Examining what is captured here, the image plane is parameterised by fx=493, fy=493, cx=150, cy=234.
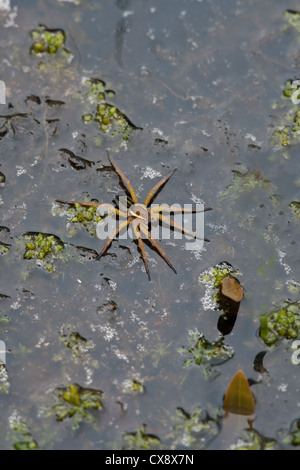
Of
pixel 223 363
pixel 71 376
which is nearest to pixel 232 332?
pixel 223 363

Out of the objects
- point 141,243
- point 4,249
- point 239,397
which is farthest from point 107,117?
point 239,397

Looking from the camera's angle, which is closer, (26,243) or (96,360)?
(96,360)

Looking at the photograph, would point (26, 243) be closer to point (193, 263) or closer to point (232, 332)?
point (193, 263)

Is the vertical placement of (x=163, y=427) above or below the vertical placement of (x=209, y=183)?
below

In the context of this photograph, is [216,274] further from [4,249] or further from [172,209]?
[4,249]

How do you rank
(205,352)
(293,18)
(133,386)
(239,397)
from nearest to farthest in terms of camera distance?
(239,397) → (133,386) → (205,352) → (293,18)

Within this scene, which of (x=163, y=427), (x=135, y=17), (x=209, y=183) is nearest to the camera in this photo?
(x=163, y=427)
